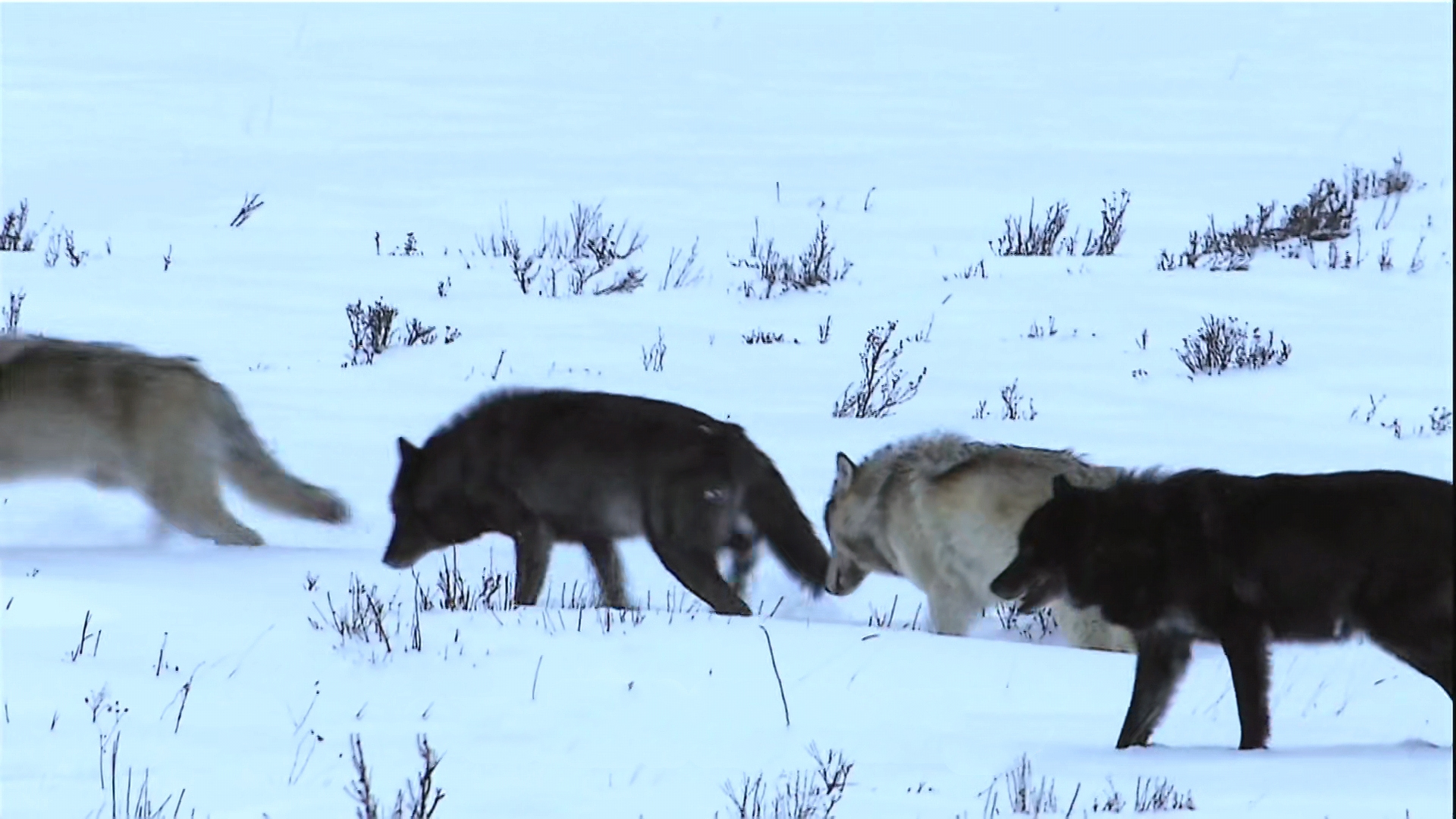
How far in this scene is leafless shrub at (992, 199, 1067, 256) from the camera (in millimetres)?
15641

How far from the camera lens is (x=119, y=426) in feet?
28.6

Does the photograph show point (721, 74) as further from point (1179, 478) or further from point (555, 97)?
point (1179, 478)

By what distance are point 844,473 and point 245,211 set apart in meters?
9.41

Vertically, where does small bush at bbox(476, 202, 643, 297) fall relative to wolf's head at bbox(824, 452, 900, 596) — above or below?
above

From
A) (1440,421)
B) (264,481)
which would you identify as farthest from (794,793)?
(1440,421)

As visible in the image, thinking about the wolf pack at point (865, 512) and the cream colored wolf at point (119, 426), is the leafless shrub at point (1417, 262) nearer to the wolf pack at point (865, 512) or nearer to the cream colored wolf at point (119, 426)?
the wolf pack at point (865, 512)

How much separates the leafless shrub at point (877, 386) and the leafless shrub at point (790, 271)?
6.43 feet

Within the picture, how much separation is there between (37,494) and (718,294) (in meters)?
5.86

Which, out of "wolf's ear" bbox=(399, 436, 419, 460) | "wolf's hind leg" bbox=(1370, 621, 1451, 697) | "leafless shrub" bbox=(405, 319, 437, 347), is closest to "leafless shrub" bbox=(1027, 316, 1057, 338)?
"leafless shrub" bbox=(405, 319, 437, 347)

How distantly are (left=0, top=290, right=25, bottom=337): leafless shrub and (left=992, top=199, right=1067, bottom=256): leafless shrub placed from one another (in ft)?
22.6

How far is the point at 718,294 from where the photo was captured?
14.5 m

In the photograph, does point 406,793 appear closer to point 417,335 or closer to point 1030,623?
point 1030,623

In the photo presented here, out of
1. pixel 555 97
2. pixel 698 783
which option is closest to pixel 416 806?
pixel 698 783

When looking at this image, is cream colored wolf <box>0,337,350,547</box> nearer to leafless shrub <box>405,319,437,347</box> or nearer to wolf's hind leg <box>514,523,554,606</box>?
wolf's hind leg <box>514,523,554,606</box>
